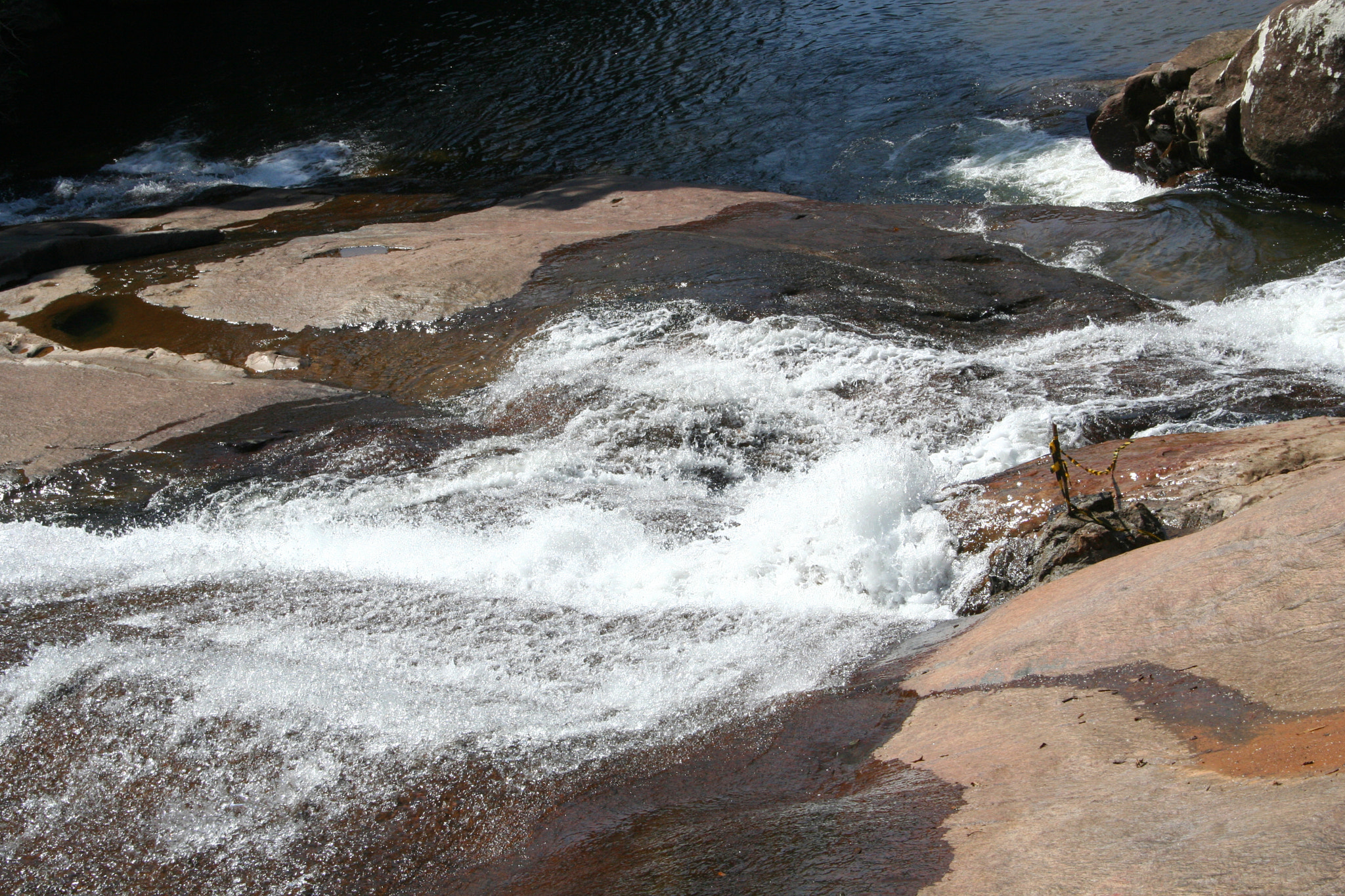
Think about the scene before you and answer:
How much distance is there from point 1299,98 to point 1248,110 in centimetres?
49

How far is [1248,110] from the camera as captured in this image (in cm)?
851

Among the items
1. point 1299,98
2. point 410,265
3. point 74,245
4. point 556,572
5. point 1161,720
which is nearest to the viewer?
point 1161,720

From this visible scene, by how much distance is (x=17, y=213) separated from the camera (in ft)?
36.9

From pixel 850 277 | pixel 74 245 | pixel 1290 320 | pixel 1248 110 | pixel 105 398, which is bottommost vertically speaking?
pixel 1290 320

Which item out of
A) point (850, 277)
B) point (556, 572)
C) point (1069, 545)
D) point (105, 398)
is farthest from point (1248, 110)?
point (105, 398)

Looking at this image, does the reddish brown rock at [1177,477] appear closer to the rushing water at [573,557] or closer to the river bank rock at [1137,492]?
the river bank rock at [1137,492]

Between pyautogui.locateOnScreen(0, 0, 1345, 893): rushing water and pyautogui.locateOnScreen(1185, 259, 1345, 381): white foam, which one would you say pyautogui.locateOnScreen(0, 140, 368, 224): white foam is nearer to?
pyautogui.locateOnScreen(0, 0, 1345, 893): rushing water

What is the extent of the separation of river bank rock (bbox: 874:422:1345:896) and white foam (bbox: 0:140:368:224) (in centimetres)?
1111

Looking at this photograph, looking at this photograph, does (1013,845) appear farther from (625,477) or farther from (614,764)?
(625,477)

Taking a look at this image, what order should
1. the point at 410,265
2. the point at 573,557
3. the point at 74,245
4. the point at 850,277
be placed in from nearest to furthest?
the point at 573,557
the point at 850,277
the point at 410,265
the point at 74,245

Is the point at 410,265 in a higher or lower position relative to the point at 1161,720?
higher

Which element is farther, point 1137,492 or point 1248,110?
point 1248,110

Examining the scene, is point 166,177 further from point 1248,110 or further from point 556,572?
point 1248,110

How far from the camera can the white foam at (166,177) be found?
11.2 metres
